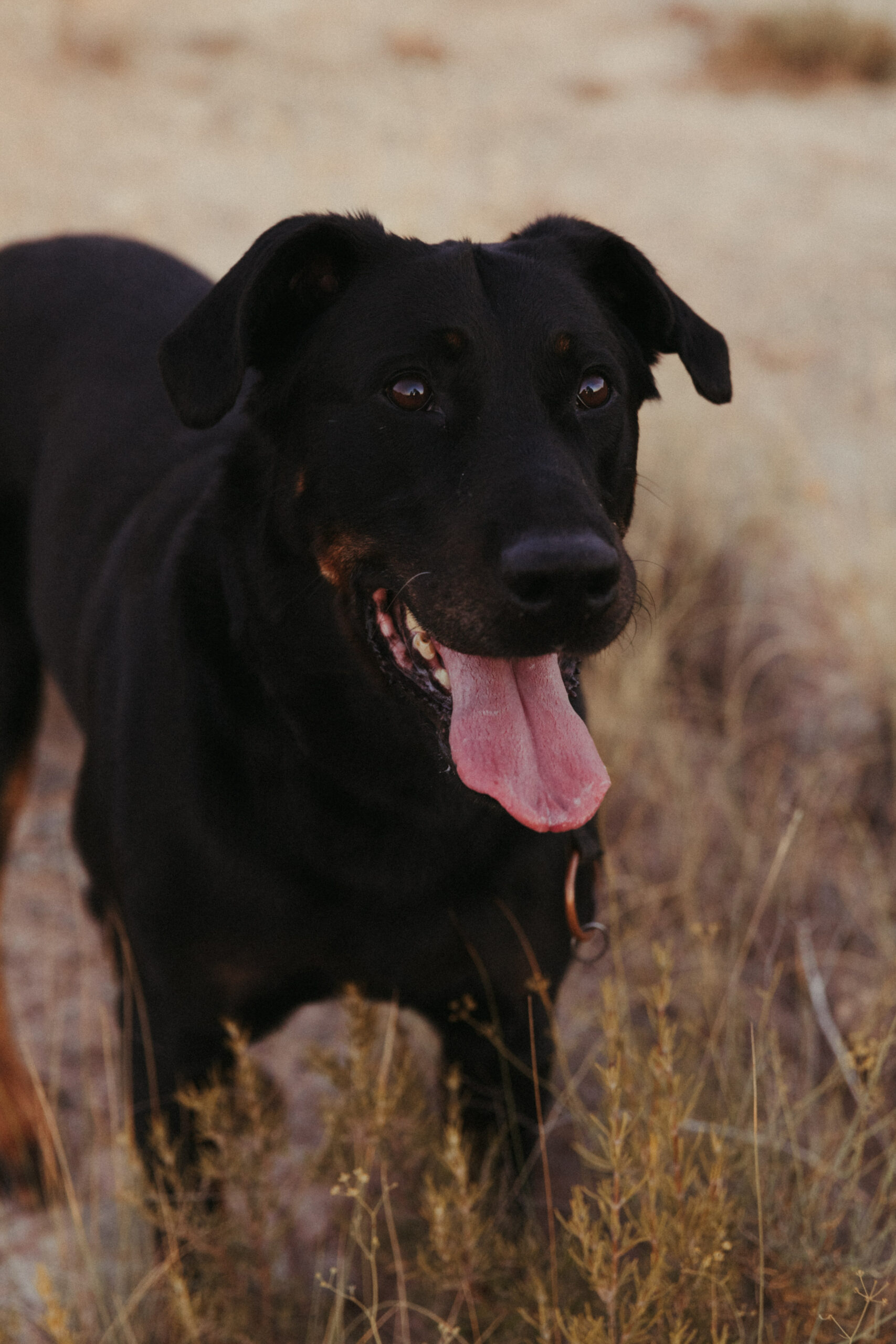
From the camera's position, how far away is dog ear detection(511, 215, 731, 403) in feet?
6.65

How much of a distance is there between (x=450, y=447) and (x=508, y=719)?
43cm

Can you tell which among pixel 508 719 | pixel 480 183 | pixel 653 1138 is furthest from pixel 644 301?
pixel 480 183

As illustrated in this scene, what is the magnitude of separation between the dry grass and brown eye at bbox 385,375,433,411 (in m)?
0.92

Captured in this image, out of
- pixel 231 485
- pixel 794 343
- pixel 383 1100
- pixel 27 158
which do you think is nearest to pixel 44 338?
pixel 231 485

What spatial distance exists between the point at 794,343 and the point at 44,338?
4.53 metres

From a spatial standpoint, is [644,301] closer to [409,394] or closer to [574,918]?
[409,394]

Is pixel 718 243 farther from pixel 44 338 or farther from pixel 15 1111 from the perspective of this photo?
pixel 15 1111

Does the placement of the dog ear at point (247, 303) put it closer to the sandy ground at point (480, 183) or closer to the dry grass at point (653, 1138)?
the dry grass at point (653, 1138)

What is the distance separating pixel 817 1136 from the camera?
216cm

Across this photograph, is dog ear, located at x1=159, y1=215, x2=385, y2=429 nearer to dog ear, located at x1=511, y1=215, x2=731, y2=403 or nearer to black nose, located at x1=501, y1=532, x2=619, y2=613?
dog ear, located at x1=511, y1=215, x2=731, y2=403

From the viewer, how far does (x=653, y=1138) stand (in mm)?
1488

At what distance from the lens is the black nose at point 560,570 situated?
1531 millimetres

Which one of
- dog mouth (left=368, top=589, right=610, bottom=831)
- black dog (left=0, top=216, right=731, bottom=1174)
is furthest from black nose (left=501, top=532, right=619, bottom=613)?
dog mouth (left=368, top=589, right=610, bottom=831)

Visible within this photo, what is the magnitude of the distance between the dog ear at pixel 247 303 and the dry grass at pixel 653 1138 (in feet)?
3.26
